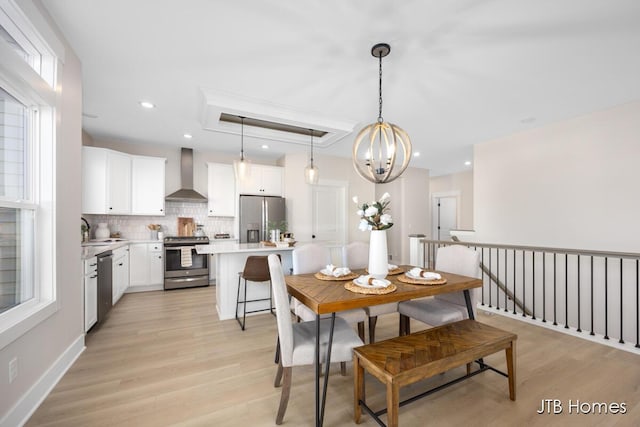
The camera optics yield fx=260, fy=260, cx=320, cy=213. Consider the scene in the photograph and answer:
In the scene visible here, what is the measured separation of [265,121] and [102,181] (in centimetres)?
283

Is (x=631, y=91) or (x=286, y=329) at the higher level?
(x=631, y=91)

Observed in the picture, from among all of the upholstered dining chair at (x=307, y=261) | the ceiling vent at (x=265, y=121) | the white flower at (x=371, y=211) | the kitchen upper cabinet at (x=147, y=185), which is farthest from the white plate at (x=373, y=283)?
the kitchen upper cabinet at (x=147, y=185)

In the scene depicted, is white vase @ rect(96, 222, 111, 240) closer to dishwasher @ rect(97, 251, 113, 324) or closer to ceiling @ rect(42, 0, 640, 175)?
dishwasher @ rect(97, 251, 113, 324)

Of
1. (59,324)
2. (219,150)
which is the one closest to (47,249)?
(59,324)

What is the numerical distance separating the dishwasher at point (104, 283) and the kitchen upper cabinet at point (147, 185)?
1461mm

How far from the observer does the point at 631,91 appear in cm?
275

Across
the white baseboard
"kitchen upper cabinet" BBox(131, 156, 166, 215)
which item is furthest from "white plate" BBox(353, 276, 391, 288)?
"kitchen upper cabinet" BBox(131, 156, 166, 215)

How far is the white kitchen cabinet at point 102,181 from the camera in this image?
401cm

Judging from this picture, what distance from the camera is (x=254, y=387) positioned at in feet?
6.47

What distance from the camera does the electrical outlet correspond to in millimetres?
1486

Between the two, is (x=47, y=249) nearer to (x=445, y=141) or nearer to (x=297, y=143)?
(x=297, y=143)

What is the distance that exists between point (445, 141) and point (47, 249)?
523 cm

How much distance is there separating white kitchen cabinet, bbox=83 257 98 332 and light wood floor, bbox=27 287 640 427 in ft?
0.65

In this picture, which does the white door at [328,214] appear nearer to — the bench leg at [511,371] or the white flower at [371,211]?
the white flower at [371,211]
